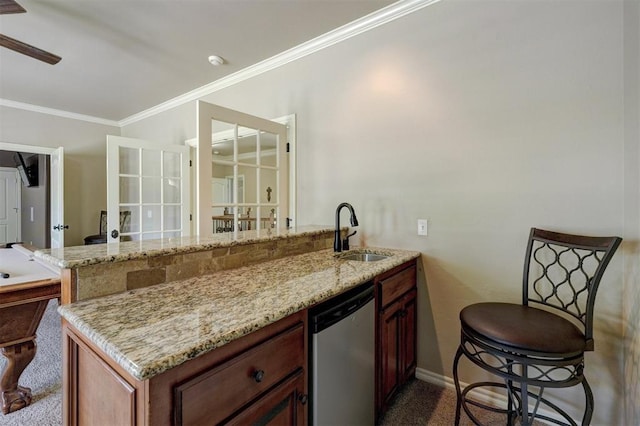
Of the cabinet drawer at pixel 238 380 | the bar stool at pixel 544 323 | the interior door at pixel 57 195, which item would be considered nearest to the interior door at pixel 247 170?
the cabinet drawer at pixel 238 380

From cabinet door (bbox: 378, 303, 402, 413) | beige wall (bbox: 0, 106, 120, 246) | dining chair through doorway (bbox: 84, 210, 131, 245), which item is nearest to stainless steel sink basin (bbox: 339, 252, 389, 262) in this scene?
cabinet door (bbox: 378, 303, 402, 413)

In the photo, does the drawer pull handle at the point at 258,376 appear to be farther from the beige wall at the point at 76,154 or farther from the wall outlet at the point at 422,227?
the beige wall at the point at 76,154

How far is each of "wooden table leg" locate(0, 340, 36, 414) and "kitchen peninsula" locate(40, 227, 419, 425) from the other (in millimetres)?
1157

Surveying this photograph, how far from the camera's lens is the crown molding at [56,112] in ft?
13.2

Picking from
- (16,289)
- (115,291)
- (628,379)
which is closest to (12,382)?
(16,289)

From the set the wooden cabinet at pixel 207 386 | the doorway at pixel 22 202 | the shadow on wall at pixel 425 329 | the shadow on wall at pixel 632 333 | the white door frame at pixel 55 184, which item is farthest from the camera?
the doorway at pixel 22 202

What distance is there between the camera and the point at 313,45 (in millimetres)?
2660

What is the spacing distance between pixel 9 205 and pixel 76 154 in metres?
3.82

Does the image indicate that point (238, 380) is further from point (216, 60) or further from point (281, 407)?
point (216, 60)

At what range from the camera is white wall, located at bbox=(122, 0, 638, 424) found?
158 centimetres

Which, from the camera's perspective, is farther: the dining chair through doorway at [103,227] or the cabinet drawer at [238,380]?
the dining chair through doorway at [103,227]

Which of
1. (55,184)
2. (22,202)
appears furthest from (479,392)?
(22,202)

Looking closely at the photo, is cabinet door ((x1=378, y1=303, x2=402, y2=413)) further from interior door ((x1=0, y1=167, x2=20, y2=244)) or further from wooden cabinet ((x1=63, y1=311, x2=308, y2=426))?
interior door ((x1=0, y1=167, x2=20, y2=244))

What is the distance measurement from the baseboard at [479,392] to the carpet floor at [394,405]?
38 mm
